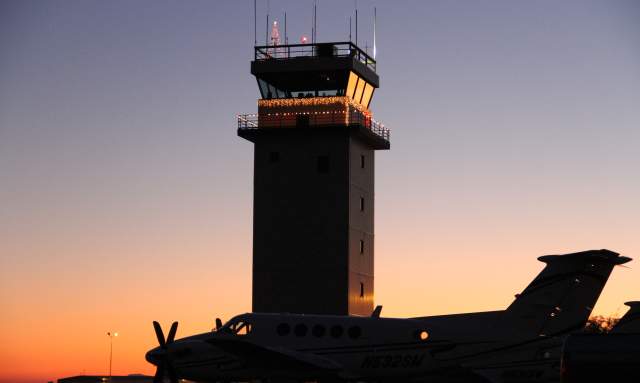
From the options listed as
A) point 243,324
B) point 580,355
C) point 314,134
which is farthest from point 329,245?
point 580,355

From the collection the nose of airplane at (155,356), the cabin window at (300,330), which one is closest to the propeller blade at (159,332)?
the nose of airplane at (155,356)

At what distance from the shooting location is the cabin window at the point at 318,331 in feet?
145

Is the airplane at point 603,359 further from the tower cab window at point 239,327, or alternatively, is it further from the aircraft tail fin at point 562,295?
the tower cab window at point 239,327

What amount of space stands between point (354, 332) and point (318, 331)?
140 centimetres

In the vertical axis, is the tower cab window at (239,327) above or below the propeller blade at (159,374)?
above

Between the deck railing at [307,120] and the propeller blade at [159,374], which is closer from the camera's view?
the propeller blade at [159,374]

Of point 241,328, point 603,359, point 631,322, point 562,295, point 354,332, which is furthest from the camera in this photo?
point 241,328

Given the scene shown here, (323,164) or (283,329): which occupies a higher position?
(323,164)

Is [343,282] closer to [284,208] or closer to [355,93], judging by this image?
[284,208]

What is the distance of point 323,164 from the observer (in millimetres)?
76062

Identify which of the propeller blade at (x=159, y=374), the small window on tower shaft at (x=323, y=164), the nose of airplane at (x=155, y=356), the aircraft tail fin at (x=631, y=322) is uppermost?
the small window on tower shaft at (x=323, y=164)

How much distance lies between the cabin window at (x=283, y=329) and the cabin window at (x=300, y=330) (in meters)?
0.27

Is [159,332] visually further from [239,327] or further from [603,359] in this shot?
[603,359]

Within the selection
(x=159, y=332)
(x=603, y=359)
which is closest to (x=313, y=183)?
(x=159, y=332)
